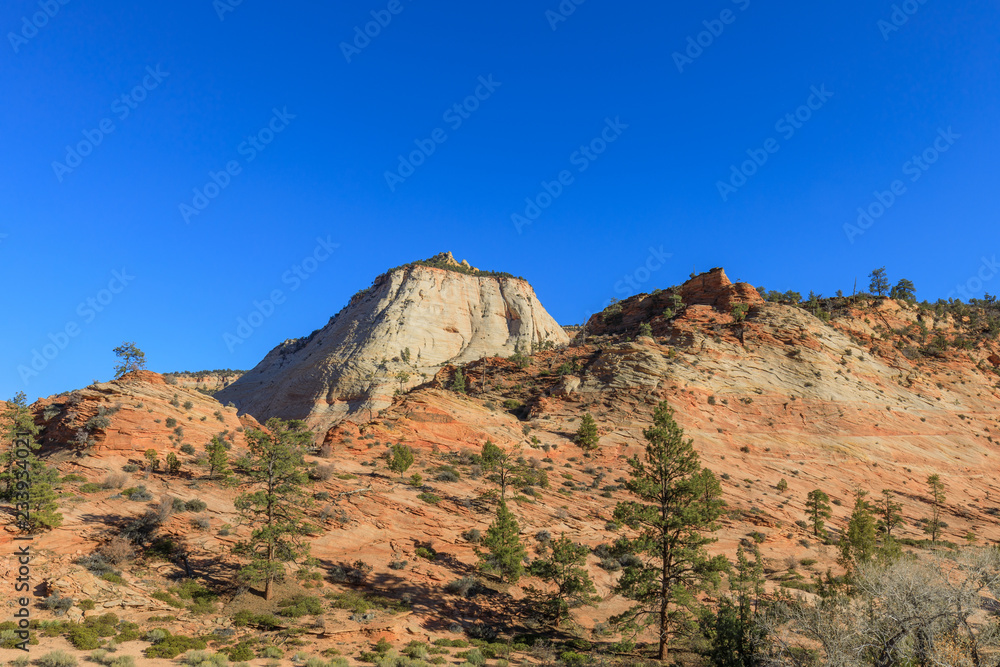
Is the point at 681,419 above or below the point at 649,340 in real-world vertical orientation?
below

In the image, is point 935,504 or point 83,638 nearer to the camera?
point 83,638

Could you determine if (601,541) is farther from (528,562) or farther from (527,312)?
(527,312)

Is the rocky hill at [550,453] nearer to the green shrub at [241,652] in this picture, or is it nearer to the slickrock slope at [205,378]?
the green shrub at [241,652]

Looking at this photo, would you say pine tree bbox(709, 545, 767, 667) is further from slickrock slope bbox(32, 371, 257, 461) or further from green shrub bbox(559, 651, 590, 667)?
slickrock slope bbox(32, 371, 257, 461)

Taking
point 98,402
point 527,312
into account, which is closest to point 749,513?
point 98,402

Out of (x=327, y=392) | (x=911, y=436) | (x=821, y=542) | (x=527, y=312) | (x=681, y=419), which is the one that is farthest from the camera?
(x=527, y=312)

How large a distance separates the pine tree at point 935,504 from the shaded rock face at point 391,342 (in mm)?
57666

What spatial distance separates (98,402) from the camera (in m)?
32.8

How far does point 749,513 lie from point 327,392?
189 ft

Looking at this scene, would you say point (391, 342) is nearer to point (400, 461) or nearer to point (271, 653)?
point (400, 461)

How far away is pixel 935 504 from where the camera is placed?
45.3 m

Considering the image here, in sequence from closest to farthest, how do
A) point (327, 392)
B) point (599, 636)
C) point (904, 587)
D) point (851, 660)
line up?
point (851, 660), point (904, 587), point (599, 636), point (327, 392)

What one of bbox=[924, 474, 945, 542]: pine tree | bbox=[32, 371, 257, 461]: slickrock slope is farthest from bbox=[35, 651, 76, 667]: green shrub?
bbox=[924, 474, 945, 542]: pine tree

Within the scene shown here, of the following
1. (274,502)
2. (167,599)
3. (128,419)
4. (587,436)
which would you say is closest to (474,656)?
(274,502)
